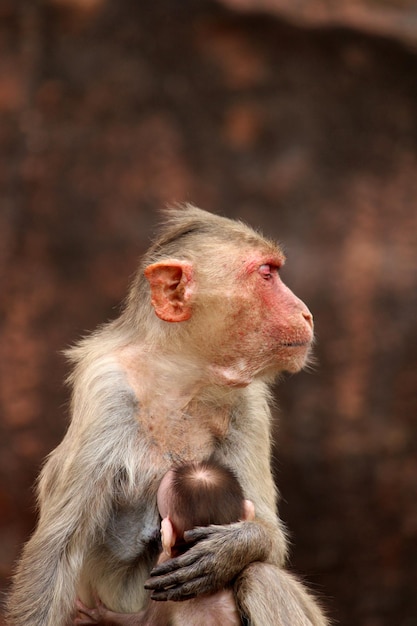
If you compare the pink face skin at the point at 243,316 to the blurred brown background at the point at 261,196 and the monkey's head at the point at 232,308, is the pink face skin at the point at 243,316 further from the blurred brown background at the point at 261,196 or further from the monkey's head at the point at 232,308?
the blurred brown background at the point at 261,196

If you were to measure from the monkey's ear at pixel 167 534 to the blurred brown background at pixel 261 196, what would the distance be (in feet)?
17.2

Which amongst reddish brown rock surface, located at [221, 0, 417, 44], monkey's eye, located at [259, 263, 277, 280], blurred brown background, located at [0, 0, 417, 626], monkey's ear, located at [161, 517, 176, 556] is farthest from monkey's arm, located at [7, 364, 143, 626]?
reddish brown rock surface, located at [221, 0, 417, 44]

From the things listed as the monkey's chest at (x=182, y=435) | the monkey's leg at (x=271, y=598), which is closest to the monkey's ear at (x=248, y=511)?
the monkey's leg at (x=271, y=598)

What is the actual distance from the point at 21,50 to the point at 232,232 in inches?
203

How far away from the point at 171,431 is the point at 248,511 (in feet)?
2.13

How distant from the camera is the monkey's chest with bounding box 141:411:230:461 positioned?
6527 mm

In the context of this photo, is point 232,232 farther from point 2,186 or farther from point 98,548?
point 2,186

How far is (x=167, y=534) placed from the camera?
609cm

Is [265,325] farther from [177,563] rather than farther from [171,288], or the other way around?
[177,563]

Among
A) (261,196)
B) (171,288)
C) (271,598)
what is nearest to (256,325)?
(171,288)

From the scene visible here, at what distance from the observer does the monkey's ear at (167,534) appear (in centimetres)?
610

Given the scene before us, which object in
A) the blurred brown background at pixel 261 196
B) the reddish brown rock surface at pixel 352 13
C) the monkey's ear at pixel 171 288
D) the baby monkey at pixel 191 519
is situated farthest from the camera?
the blurred brown background at pixel 261 196

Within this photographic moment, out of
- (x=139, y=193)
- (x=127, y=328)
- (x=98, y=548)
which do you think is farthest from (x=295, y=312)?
(x=139, y=193)

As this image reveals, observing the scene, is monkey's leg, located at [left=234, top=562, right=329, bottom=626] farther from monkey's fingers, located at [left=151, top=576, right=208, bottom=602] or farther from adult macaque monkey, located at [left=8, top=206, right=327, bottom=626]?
monkey's fingers, located at [left=151, top=576, right=208, bottom=602]
